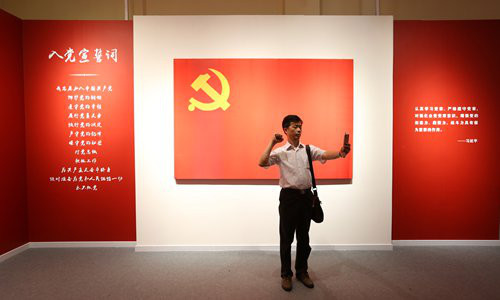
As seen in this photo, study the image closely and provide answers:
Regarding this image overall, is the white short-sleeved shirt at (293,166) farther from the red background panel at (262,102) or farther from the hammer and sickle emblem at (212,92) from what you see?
the hammer and sickle emblem at (212,92)

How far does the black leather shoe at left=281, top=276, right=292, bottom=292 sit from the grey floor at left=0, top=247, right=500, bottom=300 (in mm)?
57

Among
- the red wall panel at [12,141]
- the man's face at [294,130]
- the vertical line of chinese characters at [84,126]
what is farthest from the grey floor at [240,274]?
the man's face at [294,130]

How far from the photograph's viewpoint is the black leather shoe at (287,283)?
246 centimetres

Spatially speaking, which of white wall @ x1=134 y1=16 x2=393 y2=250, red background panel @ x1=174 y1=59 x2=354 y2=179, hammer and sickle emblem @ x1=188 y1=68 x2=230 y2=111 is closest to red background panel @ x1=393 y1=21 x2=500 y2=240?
white wall @ x1=134 y1=16 x2=393 y2=250

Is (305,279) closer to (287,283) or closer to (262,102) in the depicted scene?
(287,283)

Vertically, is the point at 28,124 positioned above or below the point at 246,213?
above

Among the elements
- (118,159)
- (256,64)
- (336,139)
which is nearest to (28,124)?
(118,159)

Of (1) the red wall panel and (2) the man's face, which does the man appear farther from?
(1) the red wall panel

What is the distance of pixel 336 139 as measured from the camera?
3.22 m

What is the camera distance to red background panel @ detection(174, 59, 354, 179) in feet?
10.6

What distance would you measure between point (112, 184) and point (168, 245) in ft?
3.55

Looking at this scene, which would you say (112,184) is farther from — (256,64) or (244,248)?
(256,64)

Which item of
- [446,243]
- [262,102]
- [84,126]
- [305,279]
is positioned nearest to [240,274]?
[305,279]

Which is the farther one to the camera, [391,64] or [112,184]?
[112,184]
